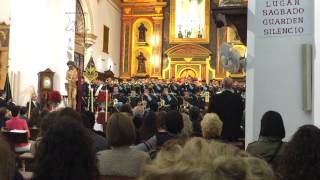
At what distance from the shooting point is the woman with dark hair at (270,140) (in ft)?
12.9

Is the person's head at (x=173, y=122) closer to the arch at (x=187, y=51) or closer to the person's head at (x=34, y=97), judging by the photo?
the person's head at (x=34, y=97)

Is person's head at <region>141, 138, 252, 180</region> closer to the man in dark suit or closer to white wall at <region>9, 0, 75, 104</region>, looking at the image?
the man in dark suit

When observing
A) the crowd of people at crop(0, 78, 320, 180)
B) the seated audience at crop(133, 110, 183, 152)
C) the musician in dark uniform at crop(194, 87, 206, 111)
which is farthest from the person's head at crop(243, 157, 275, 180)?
the musician in dark uniform at crop(194, 87, 206, 111)

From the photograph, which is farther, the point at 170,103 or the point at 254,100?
the point at 170,103

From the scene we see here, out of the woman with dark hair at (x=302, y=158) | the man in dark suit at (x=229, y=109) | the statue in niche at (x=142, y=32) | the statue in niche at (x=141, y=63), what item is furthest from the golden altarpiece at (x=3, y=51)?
the woman with dark hair at (x=302, y=158)

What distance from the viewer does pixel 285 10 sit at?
6.18m

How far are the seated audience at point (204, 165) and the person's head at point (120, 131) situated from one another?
8.80 feet

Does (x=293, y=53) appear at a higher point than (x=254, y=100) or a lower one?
higher

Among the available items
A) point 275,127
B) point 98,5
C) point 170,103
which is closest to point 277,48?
point 275,127

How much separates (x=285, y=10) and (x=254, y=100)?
4.15 feet

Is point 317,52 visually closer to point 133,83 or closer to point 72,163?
point 72,163

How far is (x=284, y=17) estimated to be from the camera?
6.18m

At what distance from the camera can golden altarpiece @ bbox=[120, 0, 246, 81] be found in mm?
26438

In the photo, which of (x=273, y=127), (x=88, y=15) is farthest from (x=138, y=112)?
(x=88, y=15)
